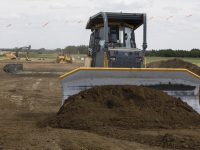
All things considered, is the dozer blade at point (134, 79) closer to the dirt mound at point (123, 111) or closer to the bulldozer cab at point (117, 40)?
the dirt mound at point (123, 111)

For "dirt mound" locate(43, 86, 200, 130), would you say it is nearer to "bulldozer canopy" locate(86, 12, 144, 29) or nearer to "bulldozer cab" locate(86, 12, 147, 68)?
"bulldozer cab" locate(86, 12, 147, 68)

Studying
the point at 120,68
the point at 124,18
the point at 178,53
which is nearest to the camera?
the point at 120,68

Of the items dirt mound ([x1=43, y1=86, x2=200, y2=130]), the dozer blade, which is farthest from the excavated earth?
the dozer blade

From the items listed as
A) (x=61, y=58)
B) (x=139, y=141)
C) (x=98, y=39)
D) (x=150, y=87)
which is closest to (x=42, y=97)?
(x=98, y=39)

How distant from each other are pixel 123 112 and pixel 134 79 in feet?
4.52

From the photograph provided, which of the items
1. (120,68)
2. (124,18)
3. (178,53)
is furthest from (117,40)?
(178,53)

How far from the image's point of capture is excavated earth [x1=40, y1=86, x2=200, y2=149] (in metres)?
9.26

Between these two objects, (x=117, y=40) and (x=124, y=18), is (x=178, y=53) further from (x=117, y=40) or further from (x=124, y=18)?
(x=124, y=18)

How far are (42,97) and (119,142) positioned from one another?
1002 centimetres

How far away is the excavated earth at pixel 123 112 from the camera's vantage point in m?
9.26

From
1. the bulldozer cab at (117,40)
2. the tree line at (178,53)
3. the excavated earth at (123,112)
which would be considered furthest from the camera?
the tree line at (178,53)

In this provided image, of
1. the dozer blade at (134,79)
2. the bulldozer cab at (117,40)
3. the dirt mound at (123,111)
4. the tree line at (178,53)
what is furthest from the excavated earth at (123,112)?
the tree line at (178,53)

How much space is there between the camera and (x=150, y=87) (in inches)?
428

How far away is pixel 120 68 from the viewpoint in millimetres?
10625
